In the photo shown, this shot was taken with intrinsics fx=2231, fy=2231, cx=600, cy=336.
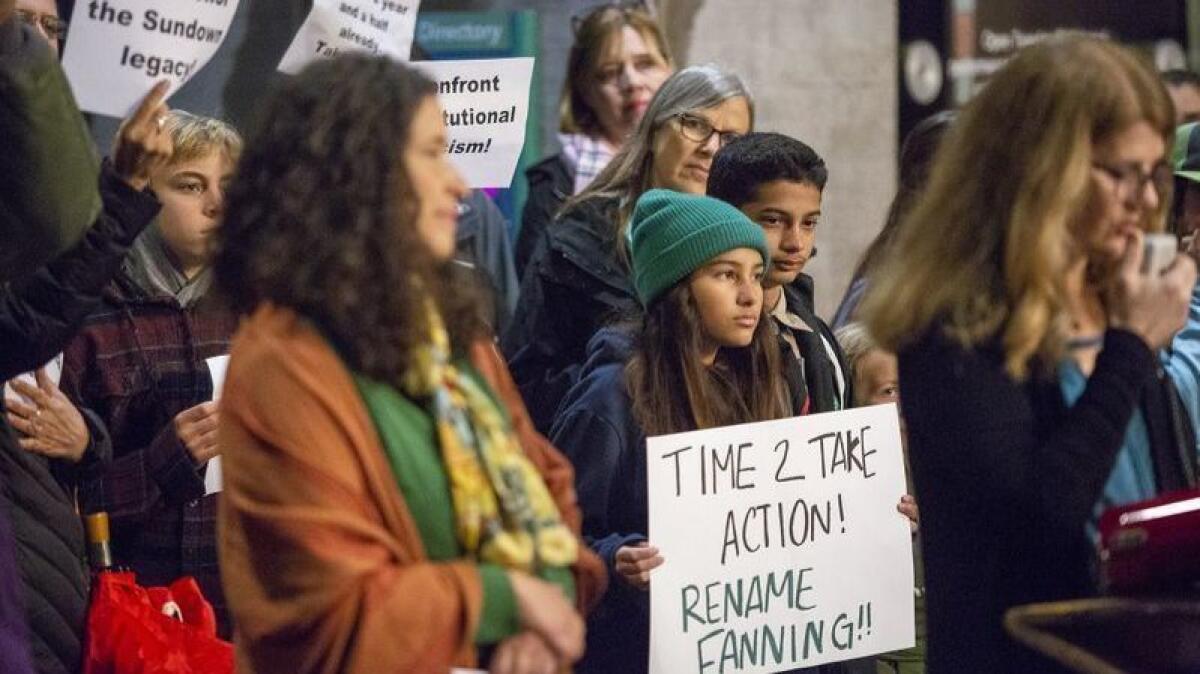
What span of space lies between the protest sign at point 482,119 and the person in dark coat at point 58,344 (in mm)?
1940

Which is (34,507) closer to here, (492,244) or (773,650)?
(773,650)

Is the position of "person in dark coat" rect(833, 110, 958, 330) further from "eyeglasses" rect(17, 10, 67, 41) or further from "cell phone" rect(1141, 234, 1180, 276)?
"cell phone" rect(1141, 234, 1180, 276)

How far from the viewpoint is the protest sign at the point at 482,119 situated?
6.02 m

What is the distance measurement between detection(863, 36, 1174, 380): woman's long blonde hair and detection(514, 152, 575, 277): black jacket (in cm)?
412

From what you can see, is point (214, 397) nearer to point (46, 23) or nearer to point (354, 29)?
point (46, 23)

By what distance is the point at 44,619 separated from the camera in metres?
4.27

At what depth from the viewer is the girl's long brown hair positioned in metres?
4.74

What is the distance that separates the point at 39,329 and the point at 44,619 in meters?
0.67

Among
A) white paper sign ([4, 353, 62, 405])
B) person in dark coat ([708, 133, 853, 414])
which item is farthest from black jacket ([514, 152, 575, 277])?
white paper sign ([4, 353, 62, 405])

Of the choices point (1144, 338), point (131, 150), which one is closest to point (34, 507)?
point (131, 150)

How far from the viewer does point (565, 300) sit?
5922 mm

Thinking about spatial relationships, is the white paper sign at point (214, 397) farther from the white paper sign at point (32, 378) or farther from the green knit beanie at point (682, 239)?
the green knit beanie at point (682, 239)

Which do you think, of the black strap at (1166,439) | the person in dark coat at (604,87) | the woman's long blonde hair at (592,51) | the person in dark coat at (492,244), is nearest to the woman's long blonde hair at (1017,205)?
the black strap at (1166,439)

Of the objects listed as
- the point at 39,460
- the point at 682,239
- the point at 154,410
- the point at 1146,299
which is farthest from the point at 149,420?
the point at 1146,299
